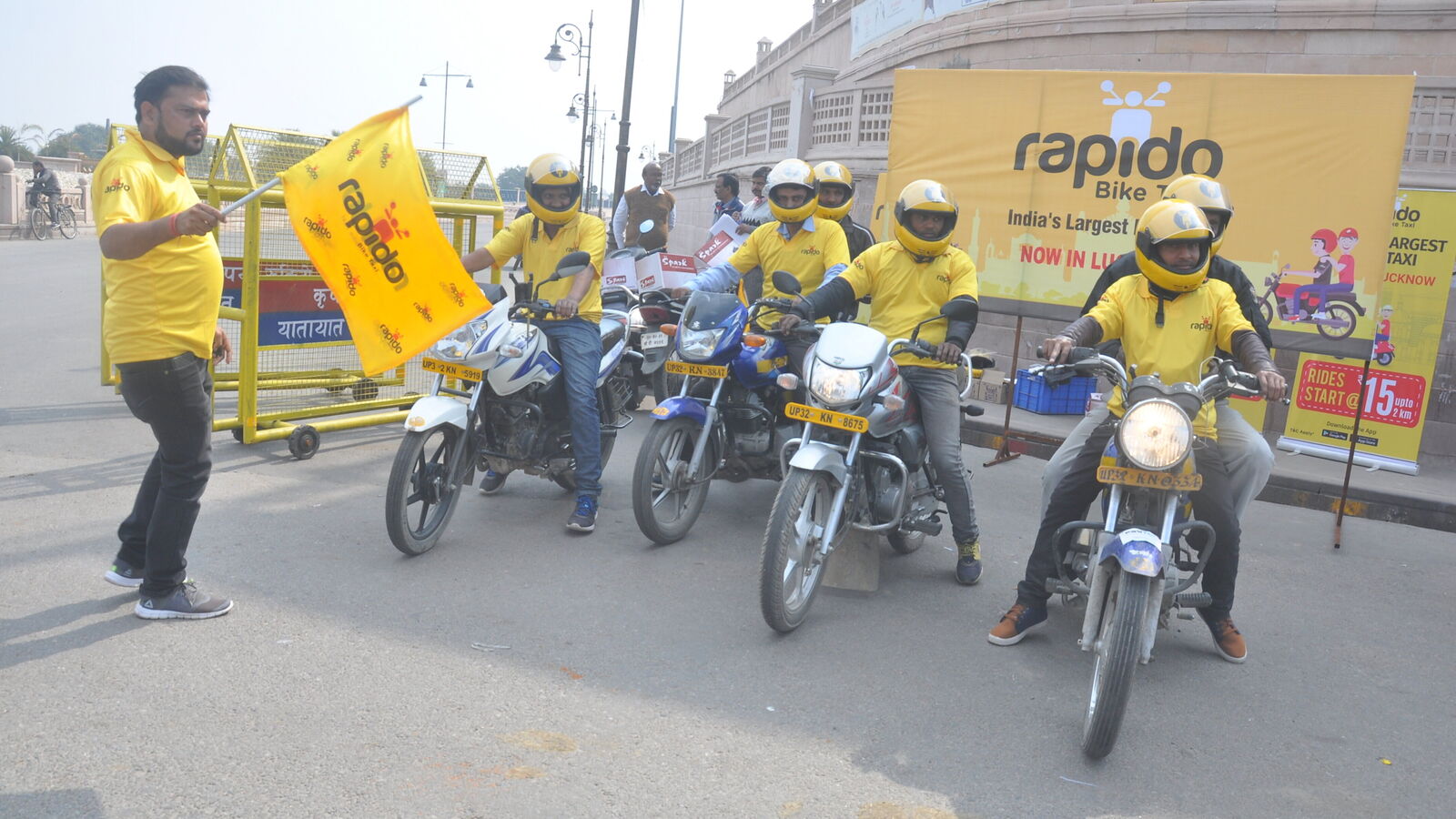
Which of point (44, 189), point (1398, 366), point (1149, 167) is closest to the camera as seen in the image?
point (1149, 167)

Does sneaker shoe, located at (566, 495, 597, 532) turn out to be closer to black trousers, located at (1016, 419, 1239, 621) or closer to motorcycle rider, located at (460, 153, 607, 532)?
motorcycle rider, located at (460, 153, 607, 532)

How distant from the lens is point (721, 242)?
403 inches

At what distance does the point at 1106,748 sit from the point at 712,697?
4.43 ft

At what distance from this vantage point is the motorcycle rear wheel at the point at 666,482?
571 cm

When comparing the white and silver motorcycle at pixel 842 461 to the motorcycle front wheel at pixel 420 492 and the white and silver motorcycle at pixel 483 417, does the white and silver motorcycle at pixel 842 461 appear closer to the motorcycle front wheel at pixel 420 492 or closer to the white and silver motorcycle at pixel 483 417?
the white and silver motorcycle at pixel 483 417

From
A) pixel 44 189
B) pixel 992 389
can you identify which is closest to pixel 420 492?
pixel 992 389

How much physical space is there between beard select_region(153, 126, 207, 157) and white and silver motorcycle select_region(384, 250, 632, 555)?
1382 millimetres

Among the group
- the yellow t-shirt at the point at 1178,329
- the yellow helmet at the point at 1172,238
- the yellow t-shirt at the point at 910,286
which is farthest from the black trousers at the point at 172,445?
the yellow helmet at the point at 1172,238

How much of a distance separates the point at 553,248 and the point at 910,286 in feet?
6.50

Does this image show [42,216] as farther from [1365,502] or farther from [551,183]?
[1365,502]

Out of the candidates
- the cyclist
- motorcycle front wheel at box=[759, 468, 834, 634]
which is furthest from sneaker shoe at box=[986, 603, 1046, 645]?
the cyclist

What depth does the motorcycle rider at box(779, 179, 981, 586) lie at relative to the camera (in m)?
5.60

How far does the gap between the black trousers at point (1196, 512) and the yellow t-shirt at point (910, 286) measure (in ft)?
3.64

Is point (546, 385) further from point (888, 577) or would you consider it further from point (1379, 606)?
point (1379, 606)
